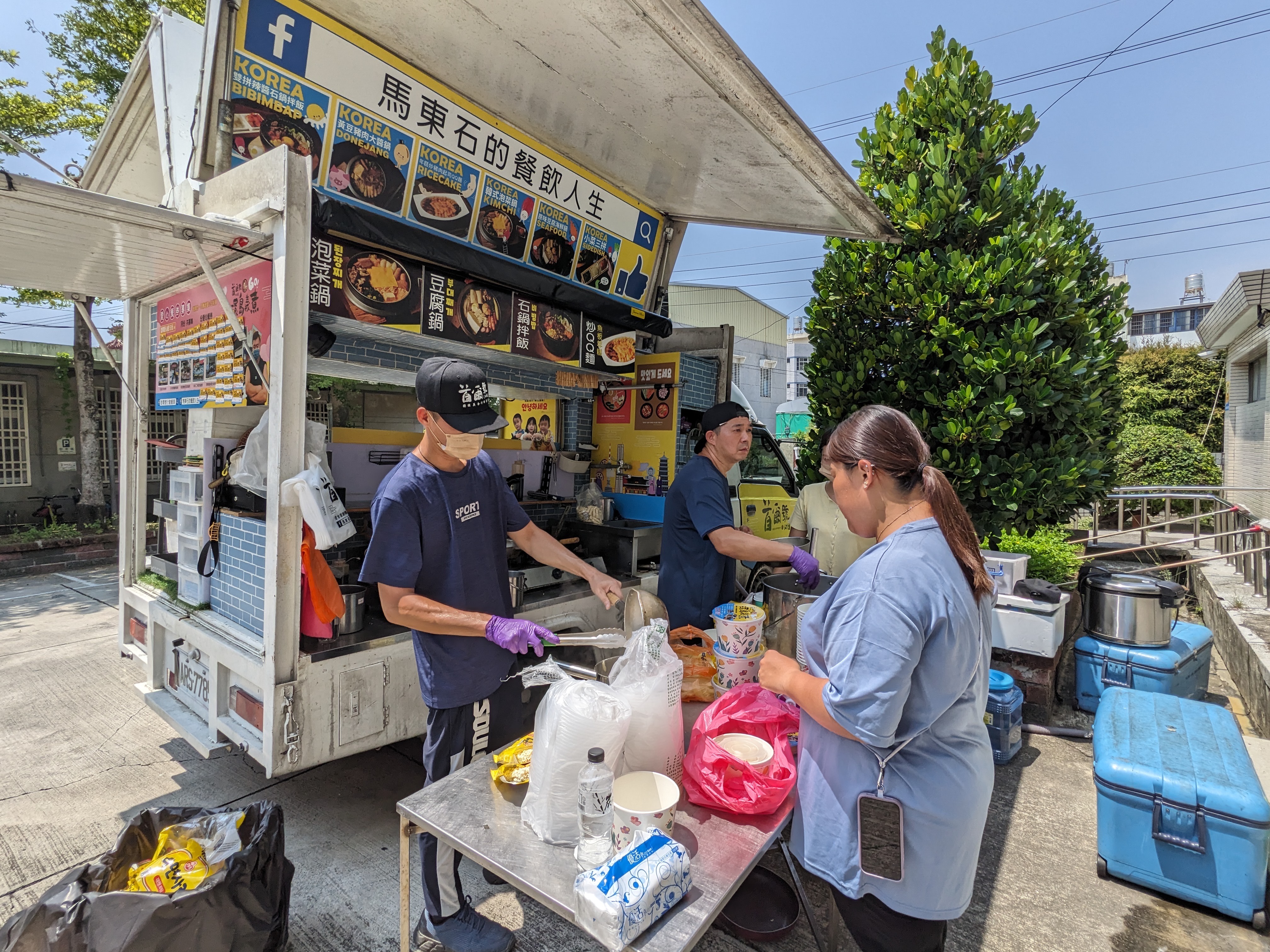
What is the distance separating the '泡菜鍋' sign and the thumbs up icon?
16 centimetres

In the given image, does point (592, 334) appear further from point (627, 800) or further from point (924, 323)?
point (627, 800)

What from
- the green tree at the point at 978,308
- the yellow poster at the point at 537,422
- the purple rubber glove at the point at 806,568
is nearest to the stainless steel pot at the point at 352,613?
the purple rubber glove at the point at 806,568

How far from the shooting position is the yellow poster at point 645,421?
5.31m

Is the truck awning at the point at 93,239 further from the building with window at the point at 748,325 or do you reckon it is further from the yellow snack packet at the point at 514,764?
the building with window at the point at 748,325

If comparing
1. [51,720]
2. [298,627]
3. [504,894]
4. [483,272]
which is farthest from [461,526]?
[51,720]

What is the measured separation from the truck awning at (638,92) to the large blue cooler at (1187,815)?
328 centimetres

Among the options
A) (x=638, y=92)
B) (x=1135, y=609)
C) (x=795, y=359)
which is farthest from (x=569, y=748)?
(x=795, y=359)

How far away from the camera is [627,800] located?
1647mm

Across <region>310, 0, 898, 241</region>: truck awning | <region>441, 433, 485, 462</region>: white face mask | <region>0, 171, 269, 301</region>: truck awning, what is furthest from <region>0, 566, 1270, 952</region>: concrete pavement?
<region>310, 0, 898, 241</region>: truck awning

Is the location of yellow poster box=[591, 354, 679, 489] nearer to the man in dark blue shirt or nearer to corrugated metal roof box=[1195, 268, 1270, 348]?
the man in dark blue shirt

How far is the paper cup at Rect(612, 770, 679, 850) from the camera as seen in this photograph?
5.08 ft

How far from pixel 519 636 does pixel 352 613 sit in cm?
123

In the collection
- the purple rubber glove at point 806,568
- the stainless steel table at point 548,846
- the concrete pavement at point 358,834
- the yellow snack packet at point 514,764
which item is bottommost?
the concrete pavement at point 358,834

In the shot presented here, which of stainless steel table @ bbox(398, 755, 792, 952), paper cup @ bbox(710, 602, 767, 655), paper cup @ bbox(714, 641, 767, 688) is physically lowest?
stainless steel table @ bbox(398, 755, 792, 952)
